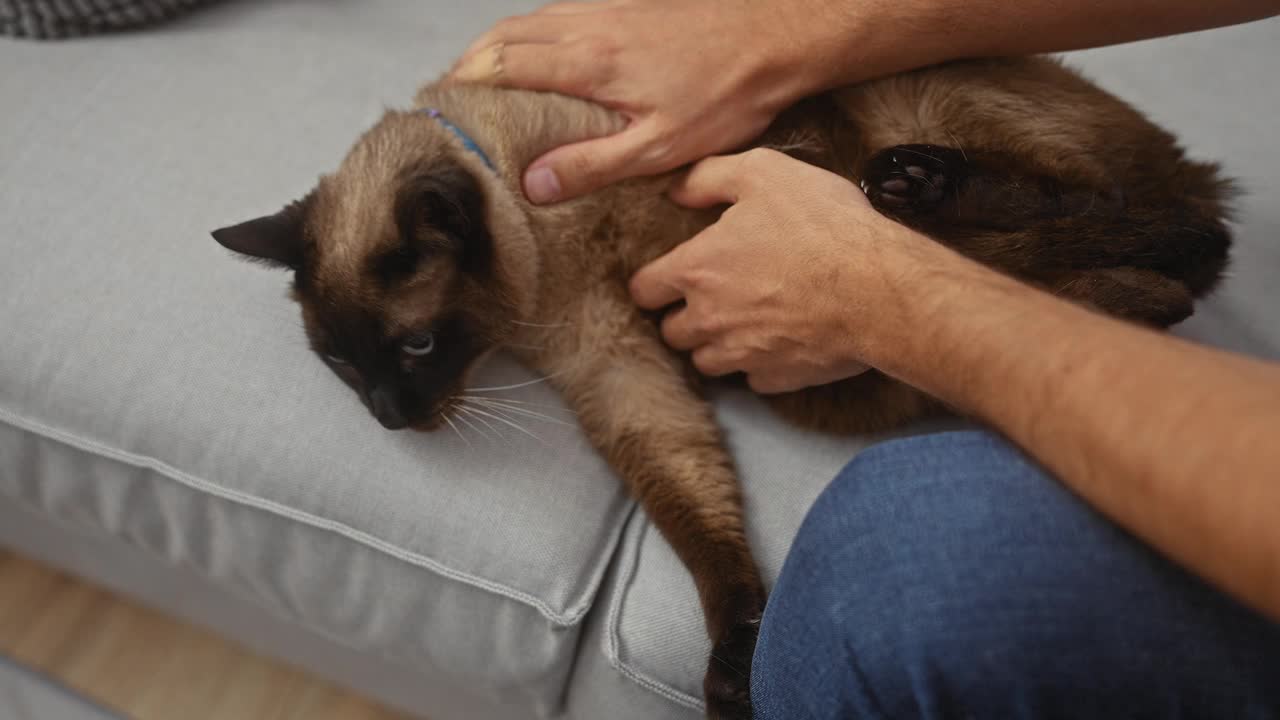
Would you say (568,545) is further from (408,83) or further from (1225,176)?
(1225,176)

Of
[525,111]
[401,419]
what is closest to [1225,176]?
[525,111]

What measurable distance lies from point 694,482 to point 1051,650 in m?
0.55

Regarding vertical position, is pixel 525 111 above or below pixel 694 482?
above

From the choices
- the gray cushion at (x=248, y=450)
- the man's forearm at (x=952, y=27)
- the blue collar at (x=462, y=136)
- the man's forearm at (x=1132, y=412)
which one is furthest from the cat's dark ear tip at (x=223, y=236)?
the man's forearm at (x=1132, y=412)

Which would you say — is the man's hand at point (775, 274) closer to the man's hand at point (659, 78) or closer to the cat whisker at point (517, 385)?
the man's hand at point (659, 78)

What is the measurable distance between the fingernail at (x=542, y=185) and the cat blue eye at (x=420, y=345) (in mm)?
256

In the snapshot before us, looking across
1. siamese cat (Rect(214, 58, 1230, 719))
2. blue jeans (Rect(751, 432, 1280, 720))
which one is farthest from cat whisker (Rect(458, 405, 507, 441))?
blue jeans (Rect(751, 432, 1280, 720))

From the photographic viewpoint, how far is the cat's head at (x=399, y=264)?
3.96ft

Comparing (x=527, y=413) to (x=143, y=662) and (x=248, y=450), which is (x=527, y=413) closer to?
(x=248, y=450)

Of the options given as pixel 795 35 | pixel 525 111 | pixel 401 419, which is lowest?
pixel 401 419

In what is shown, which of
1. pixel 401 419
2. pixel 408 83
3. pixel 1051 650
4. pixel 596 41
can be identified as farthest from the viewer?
pixel 408 83

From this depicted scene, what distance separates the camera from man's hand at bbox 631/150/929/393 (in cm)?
108

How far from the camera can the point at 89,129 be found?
146 cm

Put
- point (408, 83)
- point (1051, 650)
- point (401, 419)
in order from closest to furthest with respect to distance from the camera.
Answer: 1. point (1051, 650)
2. point (401, 419)
3. point (408, 83)
